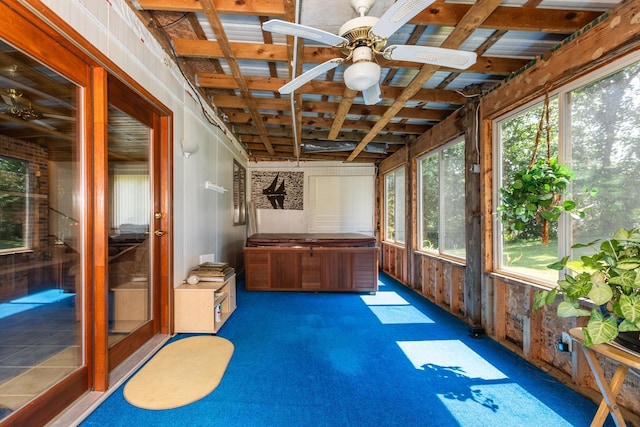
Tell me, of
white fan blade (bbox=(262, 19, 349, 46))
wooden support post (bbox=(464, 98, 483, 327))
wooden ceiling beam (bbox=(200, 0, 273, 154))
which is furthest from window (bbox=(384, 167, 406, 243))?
white fan blade (bbox=(262, 19, 349, 46))

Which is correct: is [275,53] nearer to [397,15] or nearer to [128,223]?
[397,15]

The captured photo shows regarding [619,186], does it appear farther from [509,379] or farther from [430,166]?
[430,166]

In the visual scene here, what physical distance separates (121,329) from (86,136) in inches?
62.4

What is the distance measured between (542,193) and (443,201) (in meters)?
2.00

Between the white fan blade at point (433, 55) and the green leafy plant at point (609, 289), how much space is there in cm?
126

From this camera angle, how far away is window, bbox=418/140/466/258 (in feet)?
12.0

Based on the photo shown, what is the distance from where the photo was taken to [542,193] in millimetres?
2104

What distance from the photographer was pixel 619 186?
1885 millimetres

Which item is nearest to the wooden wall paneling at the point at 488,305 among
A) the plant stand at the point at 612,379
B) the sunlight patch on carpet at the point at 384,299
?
the sunlight patch on carpet at the point at 384,299

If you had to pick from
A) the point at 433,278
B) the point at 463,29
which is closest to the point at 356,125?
the point at 463,29

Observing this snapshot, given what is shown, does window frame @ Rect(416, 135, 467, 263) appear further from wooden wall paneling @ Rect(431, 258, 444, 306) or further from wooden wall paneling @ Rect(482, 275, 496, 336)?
wooden wall paneling @ Rect(482, 275, 496, 336)

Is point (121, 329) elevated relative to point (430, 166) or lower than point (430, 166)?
lower

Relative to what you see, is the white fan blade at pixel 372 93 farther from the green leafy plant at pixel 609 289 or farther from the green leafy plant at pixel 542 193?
the green leafy plant at pixel 609 289

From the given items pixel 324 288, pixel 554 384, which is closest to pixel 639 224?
pixel 554 384
